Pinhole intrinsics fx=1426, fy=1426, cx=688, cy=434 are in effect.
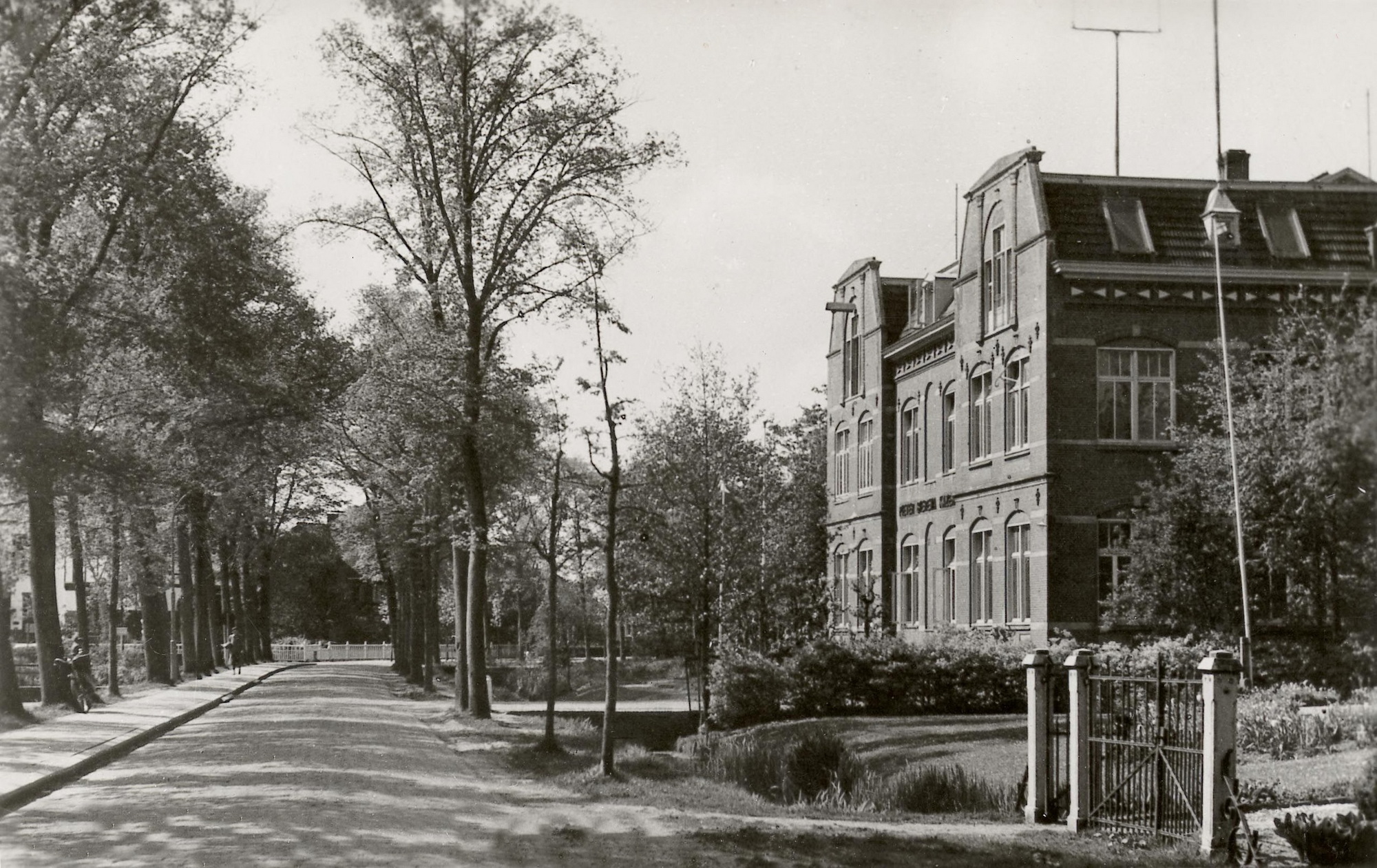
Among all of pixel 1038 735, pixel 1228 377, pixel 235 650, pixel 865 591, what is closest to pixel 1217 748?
pixel 1038 735

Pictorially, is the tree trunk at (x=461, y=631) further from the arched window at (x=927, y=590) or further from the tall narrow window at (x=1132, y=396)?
the tall narrow window at (x=1132, y=396)

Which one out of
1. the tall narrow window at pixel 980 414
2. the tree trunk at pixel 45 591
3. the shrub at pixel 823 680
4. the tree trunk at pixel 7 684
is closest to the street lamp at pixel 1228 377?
the tall narrow window at pixel 980 414

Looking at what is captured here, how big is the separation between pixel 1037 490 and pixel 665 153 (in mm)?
11390

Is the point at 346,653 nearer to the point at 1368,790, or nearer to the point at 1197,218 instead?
the point at 1197,218

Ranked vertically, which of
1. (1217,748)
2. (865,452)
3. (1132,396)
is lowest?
(1217,748)

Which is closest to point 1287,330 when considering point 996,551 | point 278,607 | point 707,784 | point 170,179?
point 996,551

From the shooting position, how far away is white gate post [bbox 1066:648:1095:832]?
13586 millimetres

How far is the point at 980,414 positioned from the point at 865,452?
8.46 metres

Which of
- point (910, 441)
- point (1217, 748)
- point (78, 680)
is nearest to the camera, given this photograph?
point (1217, 748)

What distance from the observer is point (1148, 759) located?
12.8 m

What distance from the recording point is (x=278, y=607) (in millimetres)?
91625

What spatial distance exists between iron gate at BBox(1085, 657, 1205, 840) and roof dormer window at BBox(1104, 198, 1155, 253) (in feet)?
63.7

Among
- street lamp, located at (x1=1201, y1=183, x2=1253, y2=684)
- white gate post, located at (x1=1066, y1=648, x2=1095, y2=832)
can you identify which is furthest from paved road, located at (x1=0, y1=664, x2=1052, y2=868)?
street lamp, located at (x1=1201, y1=183, x2=1253, y2=684)

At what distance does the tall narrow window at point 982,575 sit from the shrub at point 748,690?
23.5ft
